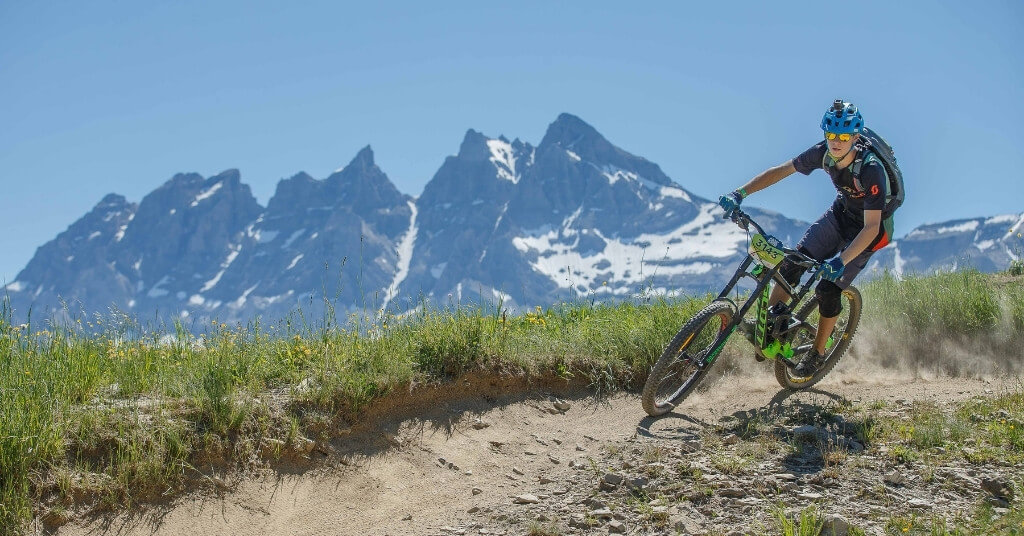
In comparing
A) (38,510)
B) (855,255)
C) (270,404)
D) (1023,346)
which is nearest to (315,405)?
(270,404)

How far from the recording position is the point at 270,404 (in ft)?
21.4

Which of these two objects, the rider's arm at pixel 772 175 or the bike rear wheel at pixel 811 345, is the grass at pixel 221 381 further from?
the rider's arm at pixel 772 175

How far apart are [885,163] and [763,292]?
1.74 metres

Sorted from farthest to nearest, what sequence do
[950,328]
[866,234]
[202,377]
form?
[950,328] < [866,234] < [202,377]

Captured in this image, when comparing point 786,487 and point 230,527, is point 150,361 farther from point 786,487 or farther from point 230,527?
point 786,487

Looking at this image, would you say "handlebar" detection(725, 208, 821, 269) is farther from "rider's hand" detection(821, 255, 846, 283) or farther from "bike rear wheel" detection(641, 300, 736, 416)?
"bike rear wheel" detection(641, 300, 736, 416)

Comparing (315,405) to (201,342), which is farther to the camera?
(201,342)

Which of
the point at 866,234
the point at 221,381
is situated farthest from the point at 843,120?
the point at 221,381

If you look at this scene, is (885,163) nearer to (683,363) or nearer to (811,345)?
(811,345)

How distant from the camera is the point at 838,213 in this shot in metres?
8.15

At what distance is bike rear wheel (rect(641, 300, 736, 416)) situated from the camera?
7.38m

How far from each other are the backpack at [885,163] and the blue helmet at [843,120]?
0.88ft

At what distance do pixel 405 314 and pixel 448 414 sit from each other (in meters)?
1.28

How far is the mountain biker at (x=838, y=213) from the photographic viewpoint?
7254 millimetres
